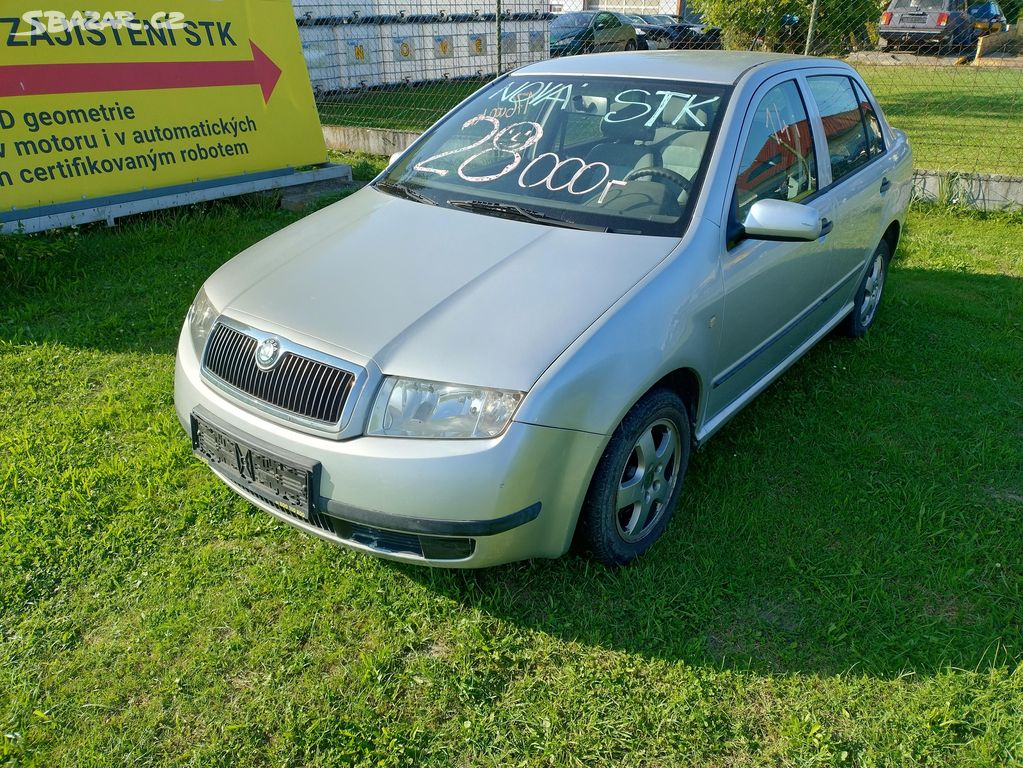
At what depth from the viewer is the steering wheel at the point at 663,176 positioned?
121 inches

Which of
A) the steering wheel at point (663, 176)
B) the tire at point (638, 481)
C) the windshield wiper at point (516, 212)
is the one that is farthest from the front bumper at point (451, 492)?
the steering wheel at point (663, 176)

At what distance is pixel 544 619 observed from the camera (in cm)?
269

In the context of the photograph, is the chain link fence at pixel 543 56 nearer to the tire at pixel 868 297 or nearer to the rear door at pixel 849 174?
the tire at pixel 868 297

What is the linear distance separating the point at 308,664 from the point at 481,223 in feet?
5.59

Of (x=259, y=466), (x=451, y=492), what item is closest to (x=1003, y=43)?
(x=451, y=492)

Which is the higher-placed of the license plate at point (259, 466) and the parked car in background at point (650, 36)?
the parked car in background at point (650, 36)

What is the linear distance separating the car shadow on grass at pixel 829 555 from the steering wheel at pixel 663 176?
48.4 inches

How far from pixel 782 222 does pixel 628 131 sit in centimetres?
84

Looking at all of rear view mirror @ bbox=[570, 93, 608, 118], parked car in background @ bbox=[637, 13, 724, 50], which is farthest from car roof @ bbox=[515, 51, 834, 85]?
parked car in background @ bbox=[637, 13, 724, 50]

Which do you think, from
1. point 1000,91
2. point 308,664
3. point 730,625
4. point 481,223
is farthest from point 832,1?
point 308,664

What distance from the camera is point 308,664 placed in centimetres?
251

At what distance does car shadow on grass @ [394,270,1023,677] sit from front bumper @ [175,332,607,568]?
0.40 m

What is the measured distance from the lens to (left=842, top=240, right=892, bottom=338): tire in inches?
184

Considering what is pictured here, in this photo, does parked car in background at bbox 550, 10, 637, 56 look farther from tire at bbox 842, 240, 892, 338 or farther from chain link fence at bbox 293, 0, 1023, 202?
tire at bbox 842, 240, 892, 338
